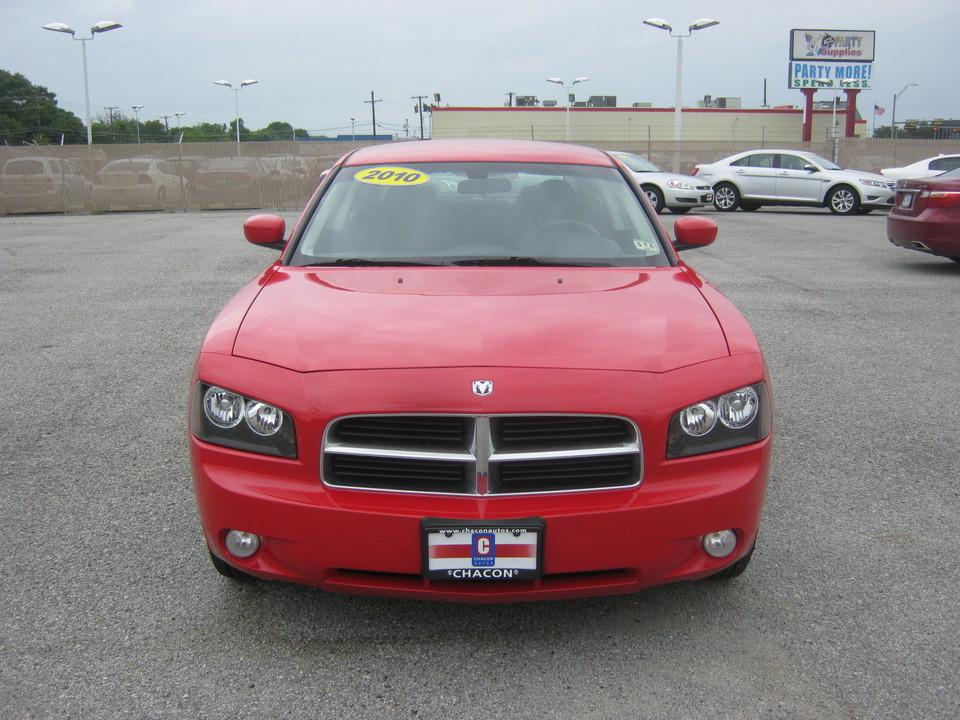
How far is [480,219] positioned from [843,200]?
61.9 ft

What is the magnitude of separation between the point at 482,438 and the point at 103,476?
2.36 m

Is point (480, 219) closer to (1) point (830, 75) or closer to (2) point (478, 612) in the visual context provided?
(2) point (478, 612)

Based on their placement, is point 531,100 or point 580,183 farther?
point 531,100

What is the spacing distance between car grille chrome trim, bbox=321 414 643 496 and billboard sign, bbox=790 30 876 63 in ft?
150

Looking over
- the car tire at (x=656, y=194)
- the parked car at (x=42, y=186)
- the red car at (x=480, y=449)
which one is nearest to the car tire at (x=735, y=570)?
the red car at (x=480, y=449)

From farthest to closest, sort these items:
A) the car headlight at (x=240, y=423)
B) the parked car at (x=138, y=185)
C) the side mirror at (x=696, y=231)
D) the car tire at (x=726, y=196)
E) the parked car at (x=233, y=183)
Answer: the parked car at (x=233, y=183), the parked car at (x=138, y=185), the car tire at (x=726, y=196), the side mirror at (x=696, y=231), the car headlight at (x=240, y=423)

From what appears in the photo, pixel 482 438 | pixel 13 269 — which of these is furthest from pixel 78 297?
pixel 482 438

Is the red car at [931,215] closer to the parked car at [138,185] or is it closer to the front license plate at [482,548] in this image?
the front license plate at [482,548]

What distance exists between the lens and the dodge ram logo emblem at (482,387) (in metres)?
2.49

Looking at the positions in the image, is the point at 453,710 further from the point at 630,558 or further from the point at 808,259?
the point at 808,259

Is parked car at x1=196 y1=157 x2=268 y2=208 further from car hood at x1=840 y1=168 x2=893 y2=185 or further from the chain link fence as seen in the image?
car hood at x1=840 y1=168 x2=893 y2=185

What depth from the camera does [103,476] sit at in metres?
4.07

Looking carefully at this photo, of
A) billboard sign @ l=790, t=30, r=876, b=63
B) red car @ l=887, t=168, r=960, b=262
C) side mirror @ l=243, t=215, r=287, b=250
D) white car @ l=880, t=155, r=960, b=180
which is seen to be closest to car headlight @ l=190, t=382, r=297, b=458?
side mirror @ l=243, t=215, r=287, b=250

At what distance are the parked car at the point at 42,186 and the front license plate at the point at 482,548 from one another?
23.8 metres
